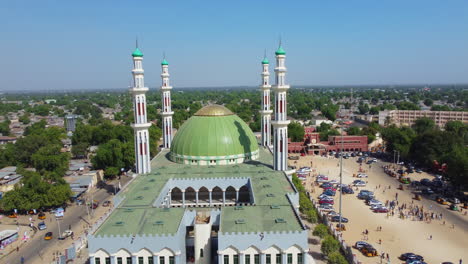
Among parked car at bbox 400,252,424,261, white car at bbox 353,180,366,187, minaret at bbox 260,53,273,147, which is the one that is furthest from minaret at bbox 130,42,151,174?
white car at bbox 353,180,366,187

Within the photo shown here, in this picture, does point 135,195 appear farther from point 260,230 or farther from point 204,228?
point 260,230

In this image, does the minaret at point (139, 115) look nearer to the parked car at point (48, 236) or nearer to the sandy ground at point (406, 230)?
the parked car at point (48, 236)

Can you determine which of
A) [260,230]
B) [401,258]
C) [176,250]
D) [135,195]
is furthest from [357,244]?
[135,195]

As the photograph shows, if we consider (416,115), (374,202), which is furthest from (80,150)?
(416,115)

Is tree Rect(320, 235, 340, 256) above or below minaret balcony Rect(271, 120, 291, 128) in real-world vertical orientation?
below

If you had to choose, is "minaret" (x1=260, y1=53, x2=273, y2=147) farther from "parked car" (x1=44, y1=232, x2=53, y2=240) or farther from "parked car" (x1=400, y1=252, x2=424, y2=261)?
"parked car" (x1=44, y1=232, x2=53, y2=240)

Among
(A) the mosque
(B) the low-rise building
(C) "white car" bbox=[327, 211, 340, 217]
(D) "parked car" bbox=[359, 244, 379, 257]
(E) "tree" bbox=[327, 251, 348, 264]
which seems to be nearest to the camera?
(A) the mosque

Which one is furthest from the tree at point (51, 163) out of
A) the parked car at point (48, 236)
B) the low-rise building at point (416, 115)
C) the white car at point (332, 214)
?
the low-rise building at point (416, 115)
